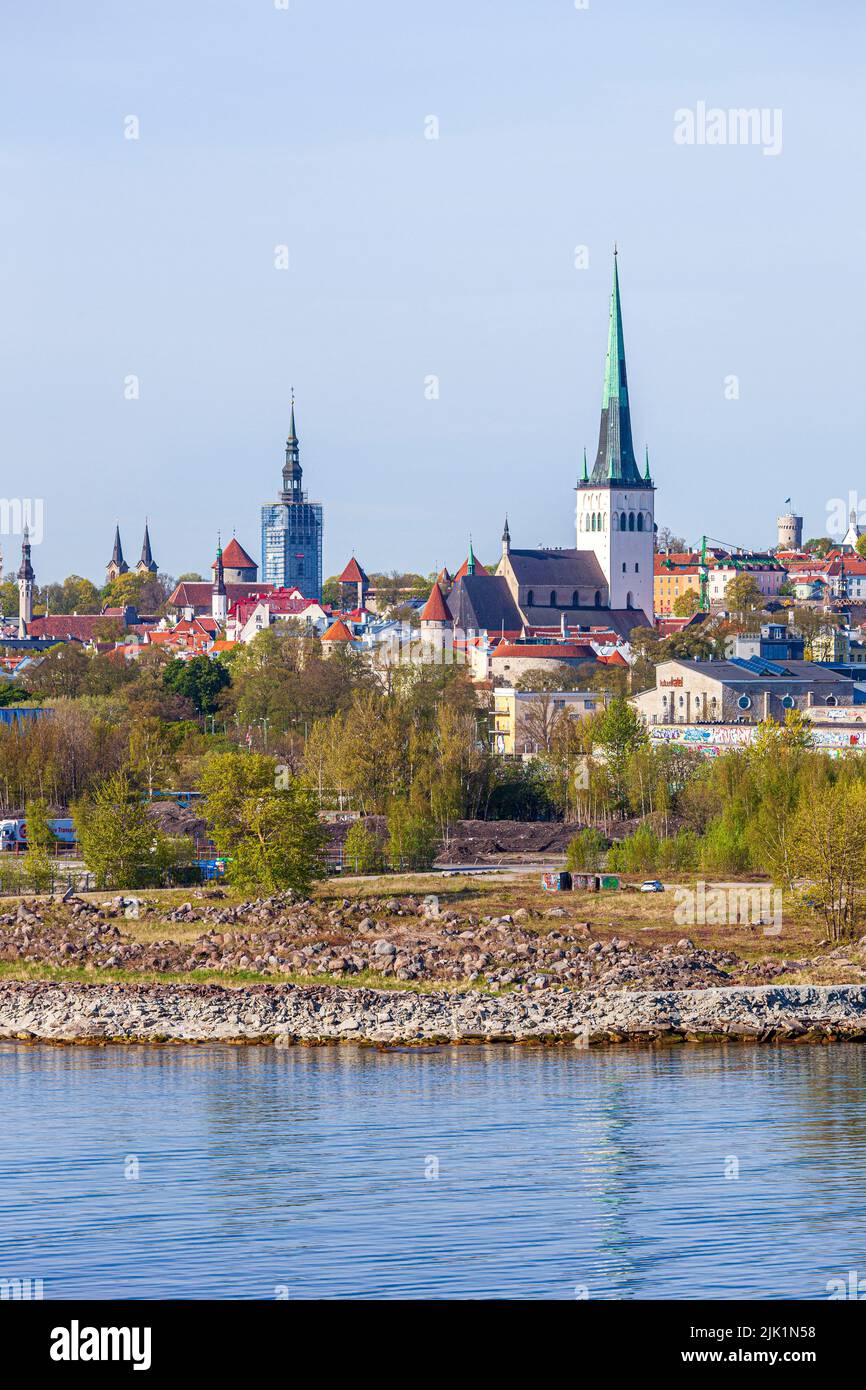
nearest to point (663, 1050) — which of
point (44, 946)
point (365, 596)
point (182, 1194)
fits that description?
point (182, 1194)

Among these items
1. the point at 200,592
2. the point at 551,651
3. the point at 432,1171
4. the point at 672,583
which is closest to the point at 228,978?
the point at 432,1171

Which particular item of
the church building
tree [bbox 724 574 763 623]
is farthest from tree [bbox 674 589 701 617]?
the church building

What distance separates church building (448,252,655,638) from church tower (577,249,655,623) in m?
0.07

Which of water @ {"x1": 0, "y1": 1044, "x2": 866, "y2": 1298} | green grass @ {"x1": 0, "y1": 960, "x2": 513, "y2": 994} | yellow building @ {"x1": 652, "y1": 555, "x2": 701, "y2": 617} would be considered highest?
yellow building @ {"x1": 652, "y1": 555, "x2": 701, "y2": 617}

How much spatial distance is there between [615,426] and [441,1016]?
125993 mm

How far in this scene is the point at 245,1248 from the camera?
22609 millimetres

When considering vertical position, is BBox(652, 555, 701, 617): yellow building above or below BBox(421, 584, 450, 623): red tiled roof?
above

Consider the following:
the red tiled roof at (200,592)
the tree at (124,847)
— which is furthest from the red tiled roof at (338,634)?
the tree at (124,847)

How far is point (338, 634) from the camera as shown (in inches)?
5177

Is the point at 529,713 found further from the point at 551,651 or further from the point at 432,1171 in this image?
the point at 432,1171

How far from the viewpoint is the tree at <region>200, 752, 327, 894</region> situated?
47688 millimetres

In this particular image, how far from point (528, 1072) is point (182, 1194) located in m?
7.84

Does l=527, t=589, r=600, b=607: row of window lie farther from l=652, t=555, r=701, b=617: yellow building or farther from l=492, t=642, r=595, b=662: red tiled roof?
l=652, t=555, r=701, b=617: yellow building

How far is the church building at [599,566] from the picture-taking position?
14588 cm
